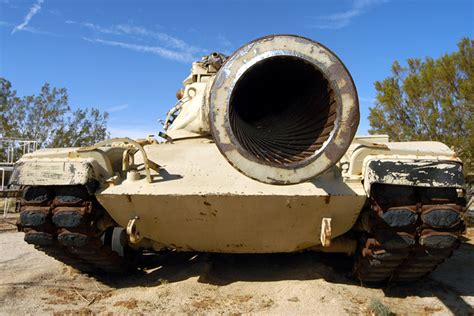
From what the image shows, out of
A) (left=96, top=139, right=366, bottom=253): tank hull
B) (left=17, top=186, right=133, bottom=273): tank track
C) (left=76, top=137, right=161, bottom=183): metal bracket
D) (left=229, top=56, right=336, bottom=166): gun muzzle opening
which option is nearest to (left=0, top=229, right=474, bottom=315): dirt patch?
(left=96, top=139, right=366, bottom=253): tank hull

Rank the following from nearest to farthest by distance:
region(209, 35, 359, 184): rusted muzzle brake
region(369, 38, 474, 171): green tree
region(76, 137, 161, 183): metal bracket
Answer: region(209, 35, 359, 184): rusted muzzle brake < region(76, 137, 161, 183): metal bracket < region(369, 38, 474, 171): green tree

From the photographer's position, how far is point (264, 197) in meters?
3.88

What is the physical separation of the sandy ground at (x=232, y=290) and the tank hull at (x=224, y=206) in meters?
0.43

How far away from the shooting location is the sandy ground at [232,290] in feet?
13.8

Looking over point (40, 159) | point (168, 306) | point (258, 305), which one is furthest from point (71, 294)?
point (258, 305)

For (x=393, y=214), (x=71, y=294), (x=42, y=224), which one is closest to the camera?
(x=393, y=214)

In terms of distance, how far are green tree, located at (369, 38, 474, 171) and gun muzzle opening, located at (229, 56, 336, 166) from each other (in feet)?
34.4

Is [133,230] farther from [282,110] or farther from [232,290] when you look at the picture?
[282,110]

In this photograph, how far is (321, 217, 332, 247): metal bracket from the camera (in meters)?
3.88

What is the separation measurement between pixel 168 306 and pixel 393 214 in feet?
7.02

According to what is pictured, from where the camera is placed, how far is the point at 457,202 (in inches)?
158

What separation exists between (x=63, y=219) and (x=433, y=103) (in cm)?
1310

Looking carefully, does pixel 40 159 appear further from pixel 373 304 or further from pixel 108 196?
pixel 373 304

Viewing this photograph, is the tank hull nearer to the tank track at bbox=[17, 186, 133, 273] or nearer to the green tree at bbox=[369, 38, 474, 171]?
the tank track at bbox=[17, 186, 133, 273]
